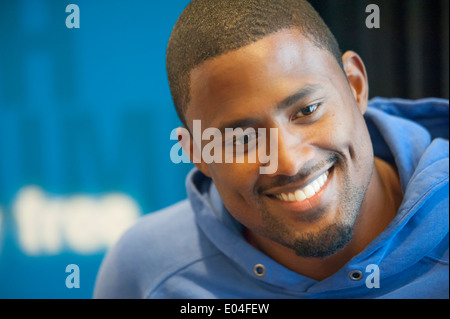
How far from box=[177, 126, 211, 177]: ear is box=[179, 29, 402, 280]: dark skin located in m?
0.06

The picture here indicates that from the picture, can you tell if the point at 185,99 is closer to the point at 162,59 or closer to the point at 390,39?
the point at 390,39

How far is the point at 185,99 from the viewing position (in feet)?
3.48

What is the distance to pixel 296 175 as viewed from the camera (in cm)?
98

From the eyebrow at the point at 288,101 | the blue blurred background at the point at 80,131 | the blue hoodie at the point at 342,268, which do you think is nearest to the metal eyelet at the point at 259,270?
the blue hoodie at the point at 342,268

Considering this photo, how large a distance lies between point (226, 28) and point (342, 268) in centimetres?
51

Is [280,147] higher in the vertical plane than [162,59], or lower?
lower

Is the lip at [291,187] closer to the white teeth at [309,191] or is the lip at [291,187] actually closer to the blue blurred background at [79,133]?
the white teeth at [309,191]

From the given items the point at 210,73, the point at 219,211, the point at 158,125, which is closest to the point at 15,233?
the point at 158,125

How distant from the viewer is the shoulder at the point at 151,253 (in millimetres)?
1268

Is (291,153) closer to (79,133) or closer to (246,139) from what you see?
(246,139)

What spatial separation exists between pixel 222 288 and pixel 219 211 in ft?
0.57

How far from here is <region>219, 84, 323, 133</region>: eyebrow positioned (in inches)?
37.5

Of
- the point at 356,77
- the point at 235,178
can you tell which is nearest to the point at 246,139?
the point at 235,178
